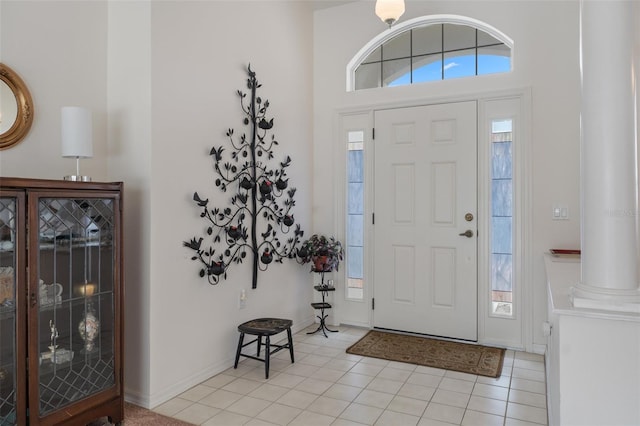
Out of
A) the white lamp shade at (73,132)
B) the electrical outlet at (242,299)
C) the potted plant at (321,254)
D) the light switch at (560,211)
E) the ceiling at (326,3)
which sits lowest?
the electrical outlet at (242,299)

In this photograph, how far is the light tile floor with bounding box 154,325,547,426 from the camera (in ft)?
8.18

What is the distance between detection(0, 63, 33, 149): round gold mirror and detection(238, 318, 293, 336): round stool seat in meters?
1.82

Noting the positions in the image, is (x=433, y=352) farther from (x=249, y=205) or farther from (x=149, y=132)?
(x=149, y=132)

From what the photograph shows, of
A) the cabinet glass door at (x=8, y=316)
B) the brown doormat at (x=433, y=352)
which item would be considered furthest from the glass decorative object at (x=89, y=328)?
the brown doormat at (x=433, y=352)

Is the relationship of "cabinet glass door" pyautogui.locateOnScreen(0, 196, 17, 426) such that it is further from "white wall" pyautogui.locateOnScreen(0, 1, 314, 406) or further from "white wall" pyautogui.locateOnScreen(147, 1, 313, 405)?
"white wall" pyautogui.locateOnScreen(147, 1, 313, 405)

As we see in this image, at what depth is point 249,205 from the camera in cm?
348

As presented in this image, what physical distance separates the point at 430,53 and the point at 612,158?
2.68 meters

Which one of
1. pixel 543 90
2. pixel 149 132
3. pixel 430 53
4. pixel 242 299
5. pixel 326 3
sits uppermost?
pixel 326 3

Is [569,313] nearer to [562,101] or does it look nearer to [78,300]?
[78,300]

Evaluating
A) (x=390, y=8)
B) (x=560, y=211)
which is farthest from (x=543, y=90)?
(x=390, y=8)

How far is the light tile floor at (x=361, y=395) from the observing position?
2492 millimetres

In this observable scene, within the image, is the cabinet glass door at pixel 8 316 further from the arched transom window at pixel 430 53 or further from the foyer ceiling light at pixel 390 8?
the arched transom window at pixel 430 53

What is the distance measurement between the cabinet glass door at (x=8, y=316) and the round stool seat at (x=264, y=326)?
1440 mm

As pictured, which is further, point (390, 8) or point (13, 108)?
point (390, 8)
